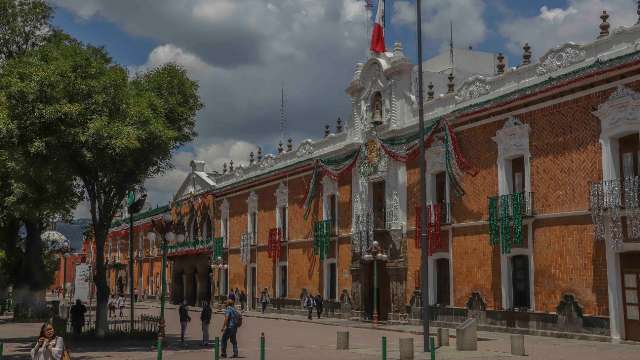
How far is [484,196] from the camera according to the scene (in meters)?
25.8

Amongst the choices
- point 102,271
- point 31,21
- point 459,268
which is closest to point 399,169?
point 459,268

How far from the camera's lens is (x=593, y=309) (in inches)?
842

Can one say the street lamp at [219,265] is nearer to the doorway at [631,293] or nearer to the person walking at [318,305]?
the person walking at [318,305]

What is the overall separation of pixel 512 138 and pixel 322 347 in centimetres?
998

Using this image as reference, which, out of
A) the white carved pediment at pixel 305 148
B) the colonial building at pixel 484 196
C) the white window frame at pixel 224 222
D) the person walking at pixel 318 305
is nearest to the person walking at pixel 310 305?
the person walking at pixel 318 305

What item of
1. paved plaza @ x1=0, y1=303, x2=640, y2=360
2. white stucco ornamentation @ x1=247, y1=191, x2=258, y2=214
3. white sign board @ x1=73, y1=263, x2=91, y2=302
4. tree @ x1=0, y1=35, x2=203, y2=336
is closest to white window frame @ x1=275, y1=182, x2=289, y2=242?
white stucco ornamentation @ x1=247, y1=191, x2=258, y2=214

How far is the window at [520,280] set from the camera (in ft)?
79.0

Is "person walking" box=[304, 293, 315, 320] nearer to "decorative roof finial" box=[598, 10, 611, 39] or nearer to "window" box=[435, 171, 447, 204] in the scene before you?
"window" box=[435, 171, 447, 204]

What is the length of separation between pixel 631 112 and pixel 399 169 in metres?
11.7

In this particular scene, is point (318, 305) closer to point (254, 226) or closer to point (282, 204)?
point (282, 204)

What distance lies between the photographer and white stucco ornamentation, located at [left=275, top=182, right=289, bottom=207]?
132 feet

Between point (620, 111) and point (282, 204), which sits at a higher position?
point (620, 111)

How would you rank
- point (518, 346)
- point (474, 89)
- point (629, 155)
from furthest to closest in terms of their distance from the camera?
point (474, 89) → point (629, 155) → point (518, 346)

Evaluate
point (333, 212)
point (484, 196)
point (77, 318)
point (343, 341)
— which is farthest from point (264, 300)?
point (343, 341)
